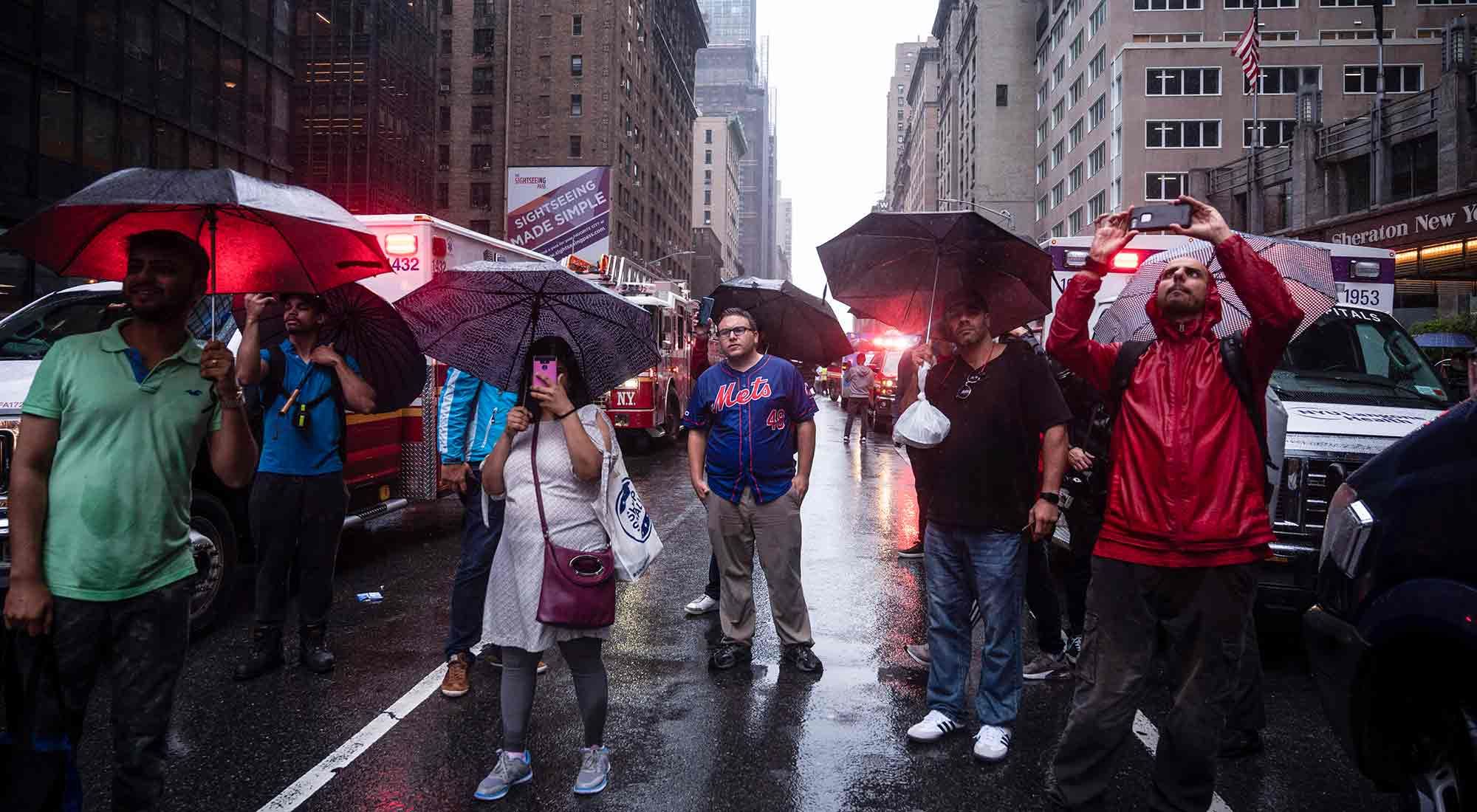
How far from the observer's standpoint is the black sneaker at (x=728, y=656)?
17.5 ft

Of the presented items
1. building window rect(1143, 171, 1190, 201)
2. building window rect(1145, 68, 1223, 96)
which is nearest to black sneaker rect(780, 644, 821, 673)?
building window rect(1143, 171, 1190, 201)

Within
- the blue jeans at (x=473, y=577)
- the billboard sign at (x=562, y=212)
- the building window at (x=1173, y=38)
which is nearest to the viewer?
the blue jeans at (x=473, y=577)

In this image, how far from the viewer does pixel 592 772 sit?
378 cm

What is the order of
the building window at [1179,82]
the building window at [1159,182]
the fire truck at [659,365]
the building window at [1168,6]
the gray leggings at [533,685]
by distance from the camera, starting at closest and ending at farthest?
1. the gray leggings at [533,685]
2. the fire truck at [659,365]
3. the building window at [1159,182]
4. the building window at [1179,82]
5. the building window at [1168,6]

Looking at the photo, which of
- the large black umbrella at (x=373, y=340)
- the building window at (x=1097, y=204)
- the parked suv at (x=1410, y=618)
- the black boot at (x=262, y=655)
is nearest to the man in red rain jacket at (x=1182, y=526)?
the parked suv at (x=1410, y=618)

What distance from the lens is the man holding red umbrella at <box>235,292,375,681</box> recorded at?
510 cm

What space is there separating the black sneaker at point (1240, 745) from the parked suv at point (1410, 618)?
108cm

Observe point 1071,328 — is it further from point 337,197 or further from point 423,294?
point 337,197

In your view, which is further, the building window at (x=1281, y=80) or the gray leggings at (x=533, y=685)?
the building window at (x=1281, y=80)

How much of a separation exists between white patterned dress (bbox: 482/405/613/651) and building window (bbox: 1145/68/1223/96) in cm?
6128

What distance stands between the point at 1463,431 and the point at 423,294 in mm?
3629

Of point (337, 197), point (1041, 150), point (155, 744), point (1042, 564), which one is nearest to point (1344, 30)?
point (1041, 150)

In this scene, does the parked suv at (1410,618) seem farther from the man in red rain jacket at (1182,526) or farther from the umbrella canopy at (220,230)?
the umbrella canopy at (220,230)

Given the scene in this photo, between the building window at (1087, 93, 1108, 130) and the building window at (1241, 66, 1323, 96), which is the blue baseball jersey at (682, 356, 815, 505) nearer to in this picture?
the building window at (1241, 66, 1323, 96)
